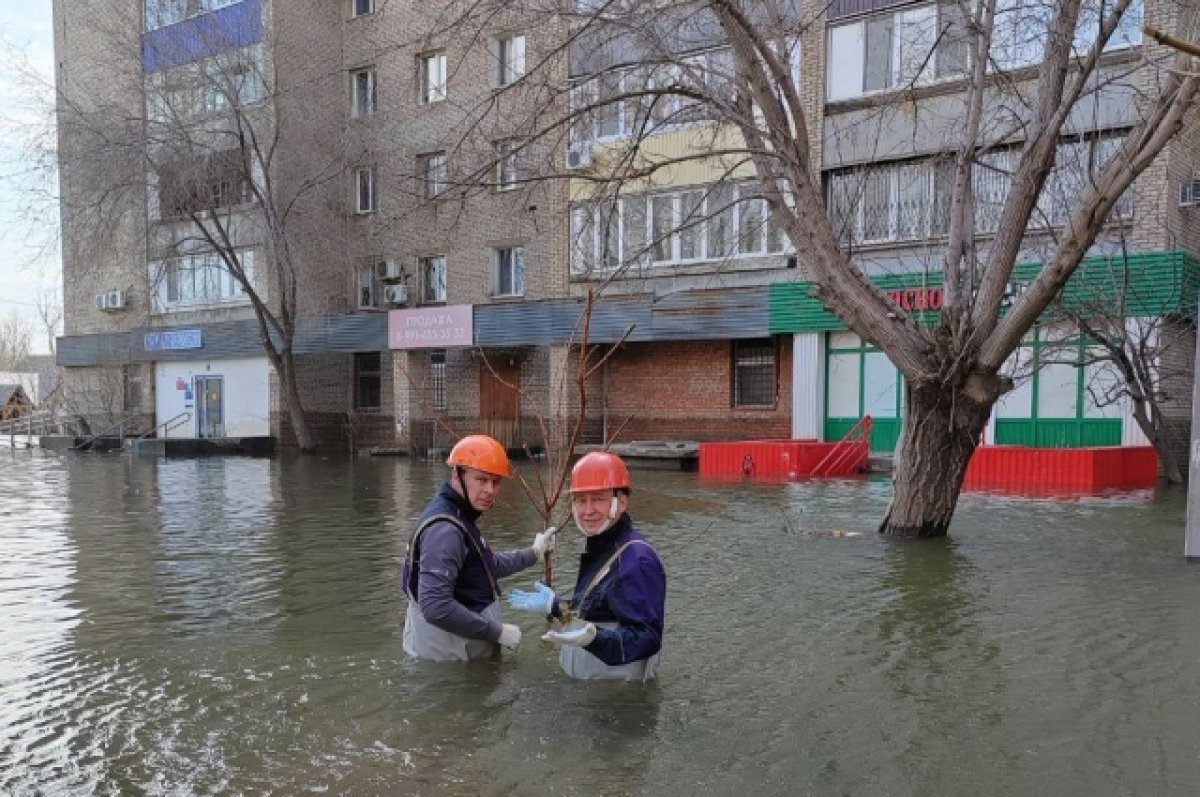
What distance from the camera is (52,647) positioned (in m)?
6.27

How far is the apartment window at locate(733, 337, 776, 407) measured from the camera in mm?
22578

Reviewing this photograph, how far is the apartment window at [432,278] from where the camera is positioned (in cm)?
2806

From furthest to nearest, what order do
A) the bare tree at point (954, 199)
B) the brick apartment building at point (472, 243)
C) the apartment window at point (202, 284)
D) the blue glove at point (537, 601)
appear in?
the apartment window at point (202, 284) → the brick apartment building at point (472, 243) → the bare tree at point (954, 199) → the blue glove at point (537, 601)

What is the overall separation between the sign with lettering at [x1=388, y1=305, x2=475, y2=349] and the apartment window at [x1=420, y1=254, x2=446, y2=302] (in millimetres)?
788

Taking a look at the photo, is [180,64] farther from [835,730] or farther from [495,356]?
[835,730]

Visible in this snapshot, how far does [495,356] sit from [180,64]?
36.7 feet

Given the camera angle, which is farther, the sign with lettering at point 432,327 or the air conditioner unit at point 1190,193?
the sign with lettering at point 432,327

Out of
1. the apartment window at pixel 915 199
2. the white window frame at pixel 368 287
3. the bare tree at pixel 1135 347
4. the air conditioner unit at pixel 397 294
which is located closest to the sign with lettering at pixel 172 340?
the white window frame at pixel 368 287

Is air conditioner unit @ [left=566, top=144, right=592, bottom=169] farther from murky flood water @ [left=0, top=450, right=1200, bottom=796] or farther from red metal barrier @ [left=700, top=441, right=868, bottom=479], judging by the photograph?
murky flood water @ [left=0, top=450, right=1200, bottom=796]

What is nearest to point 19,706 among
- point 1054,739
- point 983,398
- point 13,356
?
point 1054,739

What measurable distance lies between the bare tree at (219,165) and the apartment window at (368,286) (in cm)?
90

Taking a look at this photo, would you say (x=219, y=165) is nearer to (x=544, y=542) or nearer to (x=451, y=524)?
(x=544, y=542)

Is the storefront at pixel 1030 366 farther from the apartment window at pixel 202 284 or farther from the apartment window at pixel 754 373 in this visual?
the apartment window at pixel 202 284

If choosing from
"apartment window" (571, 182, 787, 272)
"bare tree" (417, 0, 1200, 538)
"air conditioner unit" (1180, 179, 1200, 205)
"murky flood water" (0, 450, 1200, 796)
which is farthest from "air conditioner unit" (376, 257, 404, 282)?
"air conditioner unit" (1180, 179, 1200, 205)
